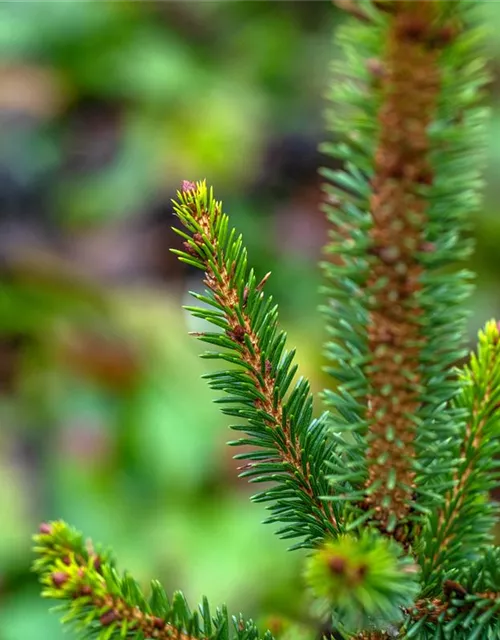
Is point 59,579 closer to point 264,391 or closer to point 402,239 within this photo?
point 264,391

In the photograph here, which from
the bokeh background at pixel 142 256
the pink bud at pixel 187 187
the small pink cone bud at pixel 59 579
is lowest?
the small pink cone bud at pixel 59 579

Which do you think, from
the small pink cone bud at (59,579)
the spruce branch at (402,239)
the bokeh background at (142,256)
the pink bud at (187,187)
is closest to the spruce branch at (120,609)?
the small pink cone bud at (59,579)

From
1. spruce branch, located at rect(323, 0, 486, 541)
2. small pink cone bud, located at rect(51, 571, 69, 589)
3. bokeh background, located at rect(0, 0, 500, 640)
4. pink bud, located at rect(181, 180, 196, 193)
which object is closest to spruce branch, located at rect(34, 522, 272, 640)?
small pink cone bud, located at rect(51, 571, 69, 589)

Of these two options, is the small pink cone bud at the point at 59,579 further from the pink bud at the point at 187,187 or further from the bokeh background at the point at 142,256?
the bokeh background at the point at 142,256

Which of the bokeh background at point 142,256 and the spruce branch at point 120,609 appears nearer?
the spruce branch at point 120,609

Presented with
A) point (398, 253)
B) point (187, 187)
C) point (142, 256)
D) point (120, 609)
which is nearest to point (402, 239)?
point (398, 253)

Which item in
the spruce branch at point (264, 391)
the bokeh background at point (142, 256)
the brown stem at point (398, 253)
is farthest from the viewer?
the bokeh background at point (142, 256)

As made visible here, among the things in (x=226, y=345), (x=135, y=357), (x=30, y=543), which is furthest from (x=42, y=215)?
(x=226, y=345)

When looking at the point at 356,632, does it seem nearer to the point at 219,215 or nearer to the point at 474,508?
the point at 474,508
